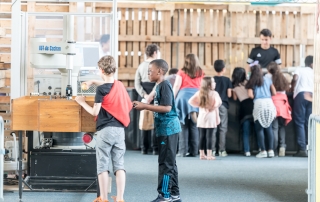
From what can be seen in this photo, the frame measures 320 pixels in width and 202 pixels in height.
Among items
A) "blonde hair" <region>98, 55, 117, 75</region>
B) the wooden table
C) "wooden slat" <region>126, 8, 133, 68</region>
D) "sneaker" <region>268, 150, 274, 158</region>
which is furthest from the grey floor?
"wooden slat" <region>126, 8, 133, 68</region>

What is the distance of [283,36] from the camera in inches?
577

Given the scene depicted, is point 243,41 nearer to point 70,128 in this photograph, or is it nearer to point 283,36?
point 283,36

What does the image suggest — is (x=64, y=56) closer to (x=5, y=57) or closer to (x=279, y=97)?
(x=5, y=57)

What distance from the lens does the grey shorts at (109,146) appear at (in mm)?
6957

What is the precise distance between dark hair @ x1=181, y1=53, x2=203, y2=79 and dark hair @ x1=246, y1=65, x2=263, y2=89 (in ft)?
2.85

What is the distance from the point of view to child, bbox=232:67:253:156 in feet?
39.9

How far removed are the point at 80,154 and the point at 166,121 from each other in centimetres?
108

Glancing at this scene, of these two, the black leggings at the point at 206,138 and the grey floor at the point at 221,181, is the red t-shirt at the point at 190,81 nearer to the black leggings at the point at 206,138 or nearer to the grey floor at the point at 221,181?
the black leggings at the point at 206,138

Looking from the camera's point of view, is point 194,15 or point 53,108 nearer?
point 53,108

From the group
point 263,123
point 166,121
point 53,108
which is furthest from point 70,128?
point 263,123

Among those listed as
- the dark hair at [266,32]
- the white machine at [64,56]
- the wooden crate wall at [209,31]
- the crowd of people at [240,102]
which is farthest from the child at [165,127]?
the wooden crate wall at [209,31]

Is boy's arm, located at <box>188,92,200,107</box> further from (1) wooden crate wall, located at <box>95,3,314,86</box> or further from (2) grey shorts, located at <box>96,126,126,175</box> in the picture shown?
(2) grey shorts, located at <box>96,126,126,175</box>

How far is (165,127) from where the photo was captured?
23.8 ft

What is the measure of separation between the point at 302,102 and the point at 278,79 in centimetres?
57
